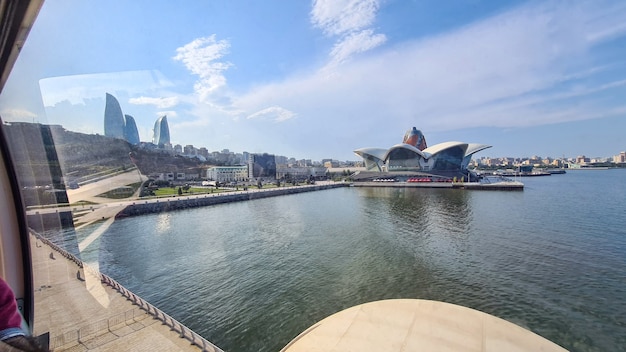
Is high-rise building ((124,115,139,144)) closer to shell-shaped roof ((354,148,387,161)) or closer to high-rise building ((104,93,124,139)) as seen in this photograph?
high-rise building ((104,93,124,139))

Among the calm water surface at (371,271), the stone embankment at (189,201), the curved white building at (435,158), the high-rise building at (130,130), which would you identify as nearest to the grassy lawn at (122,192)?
the high-rise building at (130,130)

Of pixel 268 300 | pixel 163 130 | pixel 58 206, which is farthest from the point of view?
pixel 268 300

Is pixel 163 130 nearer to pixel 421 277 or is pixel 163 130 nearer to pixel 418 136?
pixel 421 277

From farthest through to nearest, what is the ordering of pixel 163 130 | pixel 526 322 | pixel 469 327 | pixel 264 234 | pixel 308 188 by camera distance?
pixel 308 188 → pixel 264 234 → pixel 526 322 → pixel 469 327 → pixel 163 130

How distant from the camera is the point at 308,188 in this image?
22.0 m

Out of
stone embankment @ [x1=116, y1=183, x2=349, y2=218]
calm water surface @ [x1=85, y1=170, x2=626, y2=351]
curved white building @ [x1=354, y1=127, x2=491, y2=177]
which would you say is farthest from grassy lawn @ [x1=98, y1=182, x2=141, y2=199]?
curved white building @ [x1=354, y1=127, x2=491, y2=177]

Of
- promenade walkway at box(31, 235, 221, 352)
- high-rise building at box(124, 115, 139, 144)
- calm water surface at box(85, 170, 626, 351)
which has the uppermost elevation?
high-rise building at box(124, 115, 139, 144)

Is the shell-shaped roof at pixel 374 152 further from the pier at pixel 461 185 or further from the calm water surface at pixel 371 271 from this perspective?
the calm water surface at pixel 371 271

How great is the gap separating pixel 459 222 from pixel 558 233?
231 cm

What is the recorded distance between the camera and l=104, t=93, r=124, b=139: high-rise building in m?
1.59

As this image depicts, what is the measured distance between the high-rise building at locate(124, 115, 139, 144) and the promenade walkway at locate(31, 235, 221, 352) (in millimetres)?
762

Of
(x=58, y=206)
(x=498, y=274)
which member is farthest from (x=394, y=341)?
(x=498, y=274)

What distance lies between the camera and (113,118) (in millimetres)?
1659

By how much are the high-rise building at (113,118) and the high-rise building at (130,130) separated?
27mm
